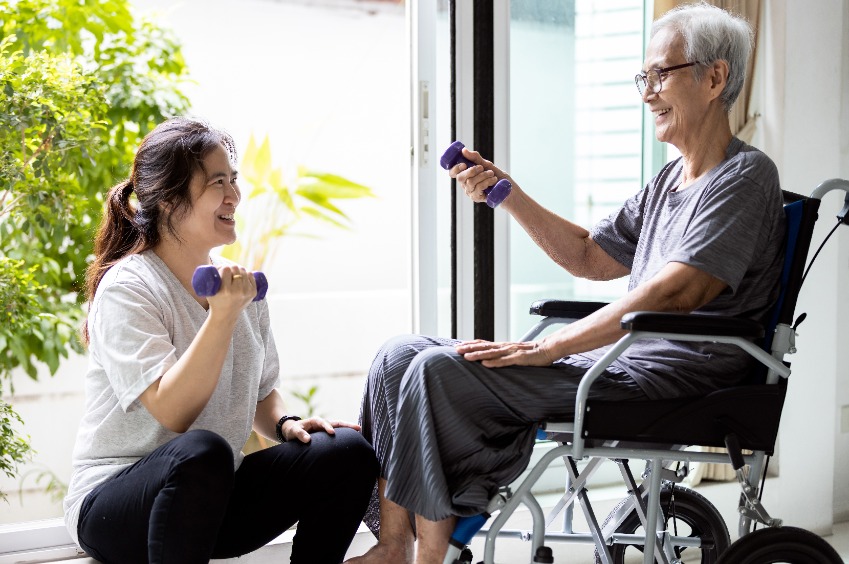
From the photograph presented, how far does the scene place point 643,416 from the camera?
5.34ft

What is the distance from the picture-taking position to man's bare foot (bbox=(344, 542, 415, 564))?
173 cm

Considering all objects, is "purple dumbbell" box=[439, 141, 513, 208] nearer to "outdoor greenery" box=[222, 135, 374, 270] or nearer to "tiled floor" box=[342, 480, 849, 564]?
"tiled floor" box=[342, 480, 849, 564]

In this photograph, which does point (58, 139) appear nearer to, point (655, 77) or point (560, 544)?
point (655, 77)

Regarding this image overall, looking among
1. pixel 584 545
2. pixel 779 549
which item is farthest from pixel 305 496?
pixel 584 545

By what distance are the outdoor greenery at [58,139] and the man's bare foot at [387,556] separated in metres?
0.99

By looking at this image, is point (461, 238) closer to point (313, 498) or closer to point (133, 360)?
point (313, 498)

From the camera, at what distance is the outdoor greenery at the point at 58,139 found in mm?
2207

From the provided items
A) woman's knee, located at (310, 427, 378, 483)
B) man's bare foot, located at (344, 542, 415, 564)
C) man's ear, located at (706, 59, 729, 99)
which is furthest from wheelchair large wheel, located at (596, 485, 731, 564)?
man's ear, located at (706, 59, 729, 99)

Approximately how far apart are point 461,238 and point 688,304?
3.33 feet

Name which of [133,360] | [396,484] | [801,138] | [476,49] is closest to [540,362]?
[396,484]

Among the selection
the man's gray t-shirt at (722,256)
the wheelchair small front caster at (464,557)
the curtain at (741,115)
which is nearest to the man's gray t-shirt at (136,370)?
the wheelchair small front caster at (464,557)

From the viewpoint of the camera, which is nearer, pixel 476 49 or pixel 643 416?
pixel 643 416

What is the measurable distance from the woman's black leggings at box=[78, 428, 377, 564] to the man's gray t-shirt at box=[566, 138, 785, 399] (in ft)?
1.70

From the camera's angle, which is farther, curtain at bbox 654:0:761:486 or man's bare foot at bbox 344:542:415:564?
curtain at bbox 654:0:761:486
